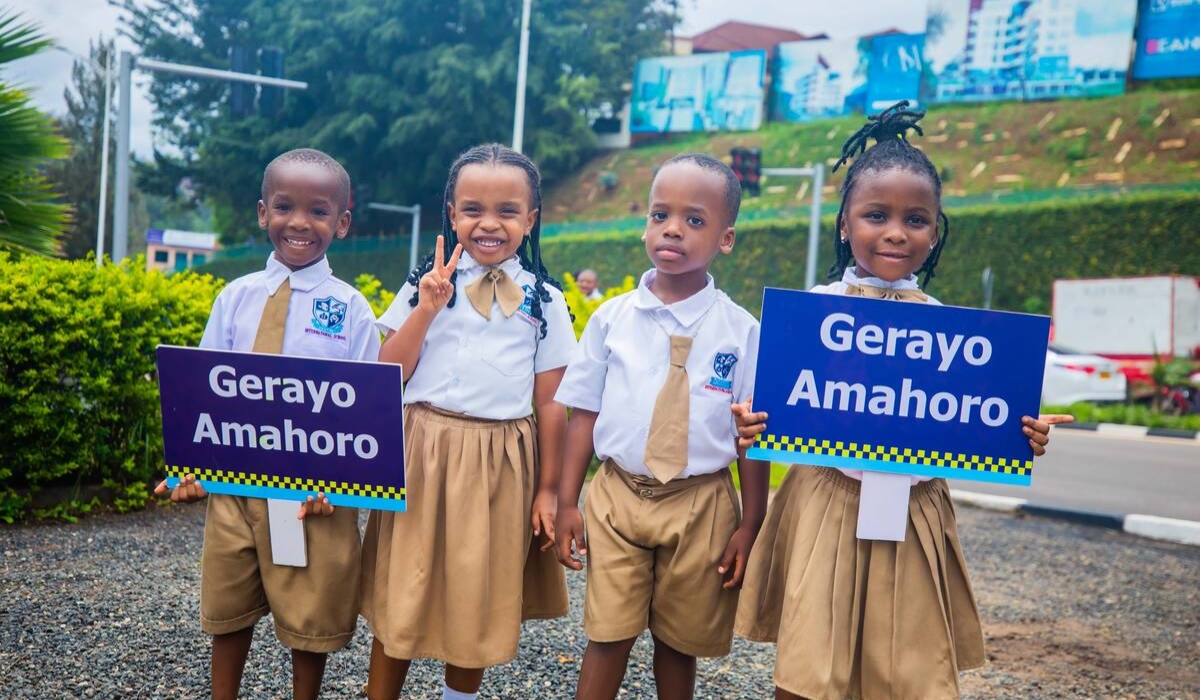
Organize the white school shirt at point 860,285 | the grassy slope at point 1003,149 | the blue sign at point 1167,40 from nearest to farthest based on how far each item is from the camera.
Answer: the white school shirt at point 860,285 → the grassy slope at point 1003,149 → the blue sign at point 1167,40

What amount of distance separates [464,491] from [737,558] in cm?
70

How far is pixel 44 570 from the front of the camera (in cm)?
407

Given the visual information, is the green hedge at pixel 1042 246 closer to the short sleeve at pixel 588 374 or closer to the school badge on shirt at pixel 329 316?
the short sleeve at pixel 588 374

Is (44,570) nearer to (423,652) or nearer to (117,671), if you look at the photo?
(117,671)

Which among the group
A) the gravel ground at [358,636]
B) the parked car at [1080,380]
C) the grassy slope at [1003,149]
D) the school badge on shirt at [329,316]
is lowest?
the gravel ground at [358,636]

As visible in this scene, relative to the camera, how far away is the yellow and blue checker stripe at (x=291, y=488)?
249cm

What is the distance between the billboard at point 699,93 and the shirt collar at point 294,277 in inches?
1314

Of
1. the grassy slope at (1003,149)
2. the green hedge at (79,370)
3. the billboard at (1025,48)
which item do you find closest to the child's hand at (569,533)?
the green hedge at (79,370)

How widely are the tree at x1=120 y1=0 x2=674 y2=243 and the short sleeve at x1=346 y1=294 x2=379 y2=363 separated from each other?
28.6m

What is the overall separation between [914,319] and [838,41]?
33.5 metres

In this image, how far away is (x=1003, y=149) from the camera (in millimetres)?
27906

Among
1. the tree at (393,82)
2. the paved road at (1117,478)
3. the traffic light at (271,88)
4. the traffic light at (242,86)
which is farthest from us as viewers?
the tree at (393,82)

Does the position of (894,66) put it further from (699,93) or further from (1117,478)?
(1117,478)

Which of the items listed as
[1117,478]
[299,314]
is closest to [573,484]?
[299,314]
